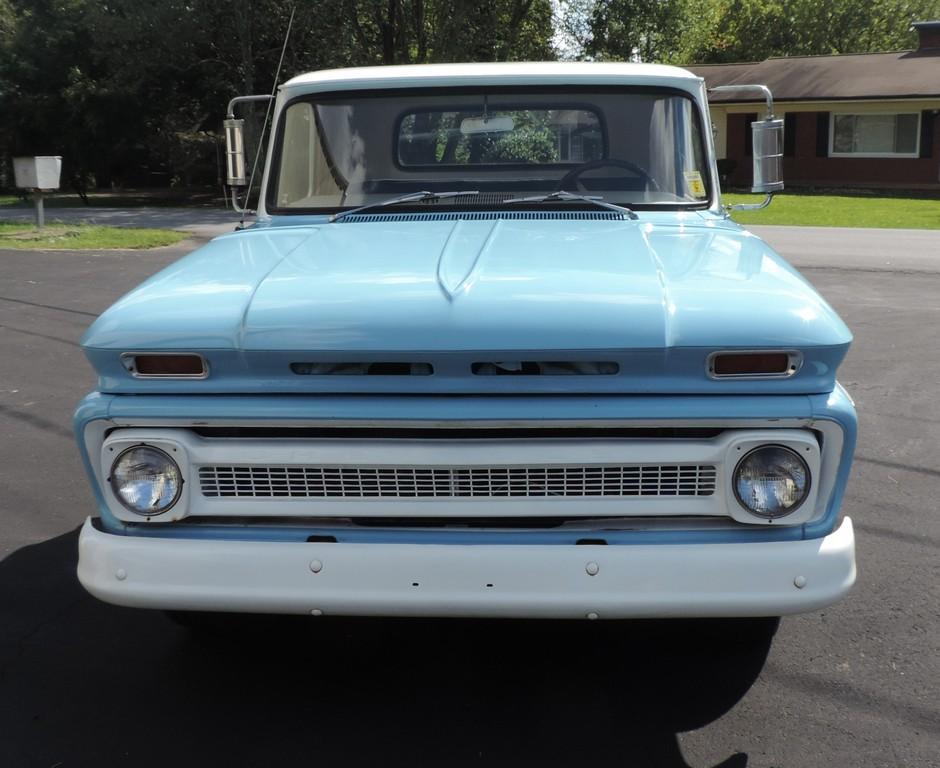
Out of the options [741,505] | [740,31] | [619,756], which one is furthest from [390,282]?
[740,31]

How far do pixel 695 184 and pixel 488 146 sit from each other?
32.4 inches

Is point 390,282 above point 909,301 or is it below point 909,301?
above

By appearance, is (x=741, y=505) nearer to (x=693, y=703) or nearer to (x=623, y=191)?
(x=693, y=703)

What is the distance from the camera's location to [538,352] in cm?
265

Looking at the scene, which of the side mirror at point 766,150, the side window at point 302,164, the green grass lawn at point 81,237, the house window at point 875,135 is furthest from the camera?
the house window at point 875,135

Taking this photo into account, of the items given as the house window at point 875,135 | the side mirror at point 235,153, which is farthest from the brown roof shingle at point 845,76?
the side mirror at point 235,153

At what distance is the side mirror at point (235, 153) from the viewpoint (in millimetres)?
4688

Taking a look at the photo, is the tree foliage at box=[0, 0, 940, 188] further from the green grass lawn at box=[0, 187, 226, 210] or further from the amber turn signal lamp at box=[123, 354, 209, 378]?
the amber turn signal lamp at box=[123, 354, 209, 378]

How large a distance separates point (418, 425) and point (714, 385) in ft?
2.44

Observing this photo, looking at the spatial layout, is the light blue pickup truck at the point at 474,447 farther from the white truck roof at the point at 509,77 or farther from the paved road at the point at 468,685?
the white truck roof at the point at 509,77

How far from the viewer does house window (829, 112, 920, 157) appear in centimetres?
3092

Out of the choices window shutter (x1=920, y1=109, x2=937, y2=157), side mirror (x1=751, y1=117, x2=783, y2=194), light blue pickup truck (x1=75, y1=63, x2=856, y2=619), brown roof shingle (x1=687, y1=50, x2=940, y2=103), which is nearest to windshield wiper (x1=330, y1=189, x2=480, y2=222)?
light blue pickup truck (x1=75, y1=63, x2=856, y2=619)

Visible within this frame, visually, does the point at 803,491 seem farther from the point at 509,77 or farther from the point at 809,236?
the point at 809,236

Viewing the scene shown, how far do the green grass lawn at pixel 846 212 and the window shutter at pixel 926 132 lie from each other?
2858 millimetres
